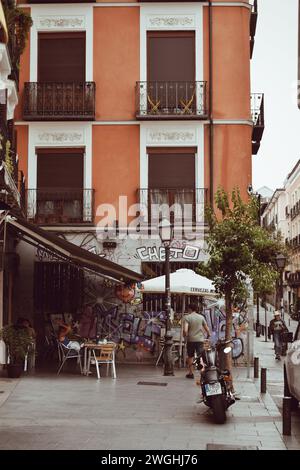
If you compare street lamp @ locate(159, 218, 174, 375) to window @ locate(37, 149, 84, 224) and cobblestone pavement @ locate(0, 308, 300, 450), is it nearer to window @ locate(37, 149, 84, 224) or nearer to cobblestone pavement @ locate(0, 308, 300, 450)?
cobblestone pavement @ locate(0, 308, 300, 450)

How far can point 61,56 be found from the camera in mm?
22953

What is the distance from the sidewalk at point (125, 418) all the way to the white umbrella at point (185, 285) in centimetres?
314

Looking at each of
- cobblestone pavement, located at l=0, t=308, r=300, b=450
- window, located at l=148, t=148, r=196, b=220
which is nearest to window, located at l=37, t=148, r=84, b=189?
window, located at l=148, t=148, r=196, b=220

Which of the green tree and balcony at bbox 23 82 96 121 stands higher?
balcony at bbox 23 82 96 121

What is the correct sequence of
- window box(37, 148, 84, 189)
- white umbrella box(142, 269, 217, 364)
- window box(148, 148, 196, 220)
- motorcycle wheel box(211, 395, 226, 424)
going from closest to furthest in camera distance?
motorcycle wheel box(211, 395, 226, 424) → white umbrella box(142, 269, 217, 364) → window box(148, 148, 196, 220) → window box(37, 148, 84, 189)

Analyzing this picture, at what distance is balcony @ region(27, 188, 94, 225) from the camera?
22188mm

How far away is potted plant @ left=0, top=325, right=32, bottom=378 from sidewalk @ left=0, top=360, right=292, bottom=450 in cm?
33

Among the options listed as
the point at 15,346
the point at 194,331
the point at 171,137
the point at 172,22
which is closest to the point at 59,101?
the point at 171,137

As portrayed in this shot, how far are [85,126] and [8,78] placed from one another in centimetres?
403

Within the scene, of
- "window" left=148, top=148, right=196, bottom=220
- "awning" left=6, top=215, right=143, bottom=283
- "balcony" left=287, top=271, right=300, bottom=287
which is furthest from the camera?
"balcony" left=287, top=271, right=300, bottom=287

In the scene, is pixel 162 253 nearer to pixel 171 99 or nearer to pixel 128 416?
pixel 171 99

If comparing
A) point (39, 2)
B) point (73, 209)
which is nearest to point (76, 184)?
point (73, 209)

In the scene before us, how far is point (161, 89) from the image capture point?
22.5m

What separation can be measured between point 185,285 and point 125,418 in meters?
8.11
